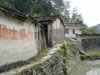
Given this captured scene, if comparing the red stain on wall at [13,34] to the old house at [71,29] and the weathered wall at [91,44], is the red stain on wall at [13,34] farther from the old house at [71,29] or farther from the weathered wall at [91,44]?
the old house at [71,29]

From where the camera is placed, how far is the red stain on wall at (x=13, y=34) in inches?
207

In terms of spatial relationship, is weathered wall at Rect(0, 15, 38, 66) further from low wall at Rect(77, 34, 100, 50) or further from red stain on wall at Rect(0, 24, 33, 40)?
low wall at Rect(77, 34, 100, 50)

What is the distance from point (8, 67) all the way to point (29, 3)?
25.4 meters

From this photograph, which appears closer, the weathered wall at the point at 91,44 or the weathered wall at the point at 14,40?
the weathered wall at the point at 14,40

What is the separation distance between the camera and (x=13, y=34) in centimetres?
596

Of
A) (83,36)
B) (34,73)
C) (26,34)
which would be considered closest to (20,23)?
(26,34)

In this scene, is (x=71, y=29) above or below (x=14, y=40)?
above

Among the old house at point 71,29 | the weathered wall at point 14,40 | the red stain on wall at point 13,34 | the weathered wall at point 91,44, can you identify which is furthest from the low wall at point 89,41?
the red stain on wall at point 13,34

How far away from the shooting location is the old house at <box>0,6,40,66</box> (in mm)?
5209

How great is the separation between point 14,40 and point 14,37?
5.7 inches

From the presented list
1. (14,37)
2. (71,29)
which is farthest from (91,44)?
(14,37)

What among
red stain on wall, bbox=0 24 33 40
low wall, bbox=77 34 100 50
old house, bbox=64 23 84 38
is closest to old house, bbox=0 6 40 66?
red stain on wall, bbox=0 24 33 40

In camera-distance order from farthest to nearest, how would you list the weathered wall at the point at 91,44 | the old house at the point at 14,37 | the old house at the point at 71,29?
the old house at the point at 71,29
the weathered wall at the point at 91,44
the old house at the point at 14,37

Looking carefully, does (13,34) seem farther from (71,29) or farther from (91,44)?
(71,29)
